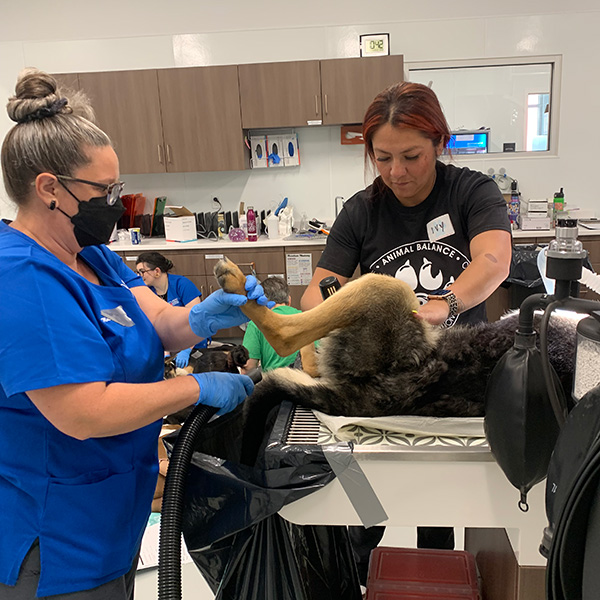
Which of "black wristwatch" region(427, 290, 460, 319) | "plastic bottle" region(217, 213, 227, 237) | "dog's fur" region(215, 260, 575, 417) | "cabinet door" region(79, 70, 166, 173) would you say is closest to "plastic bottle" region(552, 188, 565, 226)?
"plastic bottle" region(217, 213, 227, 237)

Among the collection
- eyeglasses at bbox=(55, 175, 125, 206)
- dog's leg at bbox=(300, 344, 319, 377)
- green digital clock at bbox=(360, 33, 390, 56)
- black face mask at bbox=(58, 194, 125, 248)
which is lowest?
dog's leg at bbox=(300, 344, 319, 377)

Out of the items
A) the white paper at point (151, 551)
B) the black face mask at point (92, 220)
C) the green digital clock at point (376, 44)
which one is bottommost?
the white paper at point (151, 551)

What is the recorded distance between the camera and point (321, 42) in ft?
14.7

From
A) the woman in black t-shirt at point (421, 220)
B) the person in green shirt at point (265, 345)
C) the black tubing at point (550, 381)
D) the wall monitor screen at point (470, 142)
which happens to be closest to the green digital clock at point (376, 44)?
the wall monitor screen at point (470, 142)

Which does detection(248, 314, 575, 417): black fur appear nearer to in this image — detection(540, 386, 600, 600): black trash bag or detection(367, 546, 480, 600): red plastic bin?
detection(540, 386, 600, 600): black trash bag

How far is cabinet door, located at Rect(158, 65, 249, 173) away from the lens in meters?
4.34

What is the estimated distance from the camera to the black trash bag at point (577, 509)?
0.53 meters

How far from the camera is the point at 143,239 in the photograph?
485cm

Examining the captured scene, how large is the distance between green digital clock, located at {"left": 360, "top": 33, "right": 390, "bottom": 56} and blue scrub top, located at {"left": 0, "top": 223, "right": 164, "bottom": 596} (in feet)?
12.7

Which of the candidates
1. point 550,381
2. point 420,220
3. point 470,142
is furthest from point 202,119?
point 550,381

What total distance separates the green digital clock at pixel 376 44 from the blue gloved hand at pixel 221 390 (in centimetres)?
390

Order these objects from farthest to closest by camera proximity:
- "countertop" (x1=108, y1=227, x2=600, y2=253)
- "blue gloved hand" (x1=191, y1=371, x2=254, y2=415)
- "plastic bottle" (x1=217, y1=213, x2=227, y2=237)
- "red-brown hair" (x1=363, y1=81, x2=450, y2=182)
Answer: "plastic bottle" (x1=217, y1=213, x2=227, y2=237), "countertop" (x1=108, y1=227, x2=600, y2=253), "red-brown hair" (x1=363, y1=81, x2=450, y2=182), "blue gloved hand" (x1=191, y1=371, x2=254, y2=415)

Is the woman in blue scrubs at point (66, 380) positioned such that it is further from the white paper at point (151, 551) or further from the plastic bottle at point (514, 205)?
the plastic bottle at point (514, 205)

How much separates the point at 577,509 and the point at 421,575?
1146 mm
